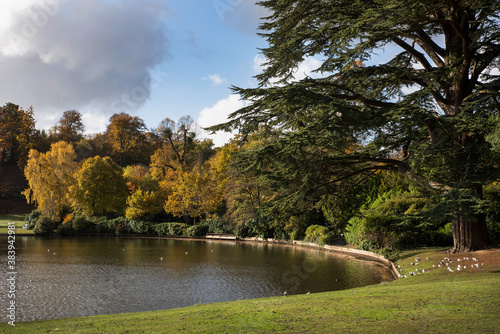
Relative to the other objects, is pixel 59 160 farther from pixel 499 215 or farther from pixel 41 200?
pixel 499 215

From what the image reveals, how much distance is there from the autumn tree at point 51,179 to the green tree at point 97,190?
3.72 ft

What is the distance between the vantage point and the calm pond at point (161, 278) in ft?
34.0

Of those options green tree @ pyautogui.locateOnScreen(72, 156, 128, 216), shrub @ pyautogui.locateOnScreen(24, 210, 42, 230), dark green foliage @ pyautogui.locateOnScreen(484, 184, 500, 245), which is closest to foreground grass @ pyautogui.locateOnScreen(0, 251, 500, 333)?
dark green foliage @ pyautogui.locateOnScreen(484, 184, 500, 245)

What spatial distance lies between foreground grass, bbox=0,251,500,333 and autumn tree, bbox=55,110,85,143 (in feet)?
195

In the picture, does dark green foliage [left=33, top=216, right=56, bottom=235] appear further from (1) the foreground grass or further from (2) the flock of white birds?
(2) the flock of white birds

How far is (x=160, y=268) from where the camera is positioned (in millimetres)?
16219

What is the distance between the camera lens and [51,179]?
1324 inches

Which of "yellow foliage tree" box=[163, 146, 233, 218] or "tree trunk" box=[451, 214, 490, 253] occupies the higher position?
"yellow foliage tree" box=[163, 146, 233, 218]

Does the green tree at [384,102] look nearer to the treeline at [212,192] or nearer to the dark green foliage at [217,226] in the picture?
the treeline at [212,192]

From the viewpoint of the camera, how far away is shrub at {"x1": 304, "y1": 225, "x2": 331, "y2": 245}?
22334mm

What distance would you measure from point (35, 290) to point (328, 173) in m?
10.3

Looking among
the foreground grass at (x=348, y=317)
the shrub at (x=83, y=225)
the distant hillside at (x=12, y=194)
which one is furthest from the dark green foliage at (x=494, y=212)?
the distant hillside at (x=12, y=194)

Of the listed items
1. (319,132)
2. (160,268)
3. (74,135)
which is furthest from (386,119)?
(74,135)

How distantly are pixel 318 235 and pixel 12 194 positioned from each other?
147ft
